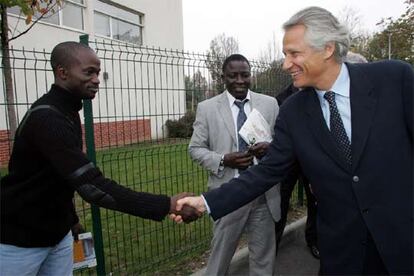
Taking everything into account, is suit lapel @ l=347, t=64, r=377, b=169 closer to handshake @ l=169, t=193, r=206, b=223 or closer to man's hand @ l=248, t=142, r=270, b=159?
handshake @ l=169, t=193, r=206, b=223

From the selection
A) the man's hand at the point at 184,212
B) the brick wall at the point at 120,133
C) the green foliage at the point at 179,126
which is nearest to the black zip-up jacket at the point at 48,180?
the man's hand at the point at 184,212

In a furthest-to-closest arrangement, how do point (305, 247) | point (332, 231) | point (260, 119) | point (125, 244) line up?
point (305, 247), point (125, 244), point (260, 119), point (332, 231)

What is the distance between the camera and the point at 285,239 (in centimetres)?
→ 519

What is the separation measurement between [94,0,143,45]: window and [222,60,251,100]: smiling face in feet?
43.3

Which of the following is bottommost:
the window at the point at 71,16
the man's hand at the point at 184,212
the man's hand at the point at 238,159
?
the man's hand at the point at 184,212

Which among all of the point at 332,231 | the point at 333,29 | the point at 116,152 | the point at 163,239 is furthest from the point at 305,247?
the point at 333,29

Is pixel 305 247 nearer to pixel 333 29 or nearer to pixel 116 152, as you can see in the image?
pixel 116 152

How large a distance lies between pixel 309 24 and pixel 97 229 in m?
2.51

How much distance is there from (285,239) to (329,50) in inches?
136

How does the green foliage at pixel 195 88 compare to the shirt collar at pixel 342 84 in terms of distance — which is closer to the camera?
the shirt collar at pixel 342 84

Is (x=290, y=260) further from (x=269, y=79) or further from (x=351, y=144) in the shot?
(x=351, y=144)

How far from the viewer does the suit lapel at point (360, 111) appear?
209 centimetres

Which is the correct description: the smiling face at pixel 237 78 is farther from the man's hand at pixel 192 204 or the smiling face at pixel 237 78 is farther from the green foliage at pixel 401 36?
the green foliage at pixel 401 36

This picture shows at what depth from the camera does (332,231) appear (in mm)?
2252
